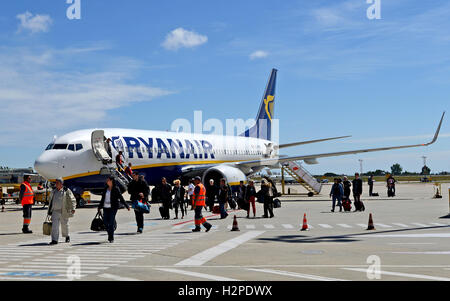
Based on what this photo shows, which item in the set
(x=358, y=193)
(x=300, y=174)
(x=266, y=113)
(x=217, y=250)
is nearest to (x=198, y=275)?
(x=217, y=250)

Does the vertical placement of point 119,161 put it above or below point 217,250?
above

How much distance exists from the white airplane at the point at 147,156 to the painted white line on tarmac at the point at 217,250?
1486 cm

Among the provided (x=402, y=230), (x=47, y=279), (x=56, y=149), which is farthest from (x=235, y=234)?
(x=56, y=149)

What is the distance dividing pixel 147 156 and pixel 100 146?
3.37 m

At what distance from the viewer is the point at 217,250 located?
457 inches

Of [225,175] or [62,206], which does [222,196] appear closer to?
[62,206]

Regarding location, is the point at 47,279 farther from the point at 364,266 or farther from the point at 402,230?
the point at 402,230

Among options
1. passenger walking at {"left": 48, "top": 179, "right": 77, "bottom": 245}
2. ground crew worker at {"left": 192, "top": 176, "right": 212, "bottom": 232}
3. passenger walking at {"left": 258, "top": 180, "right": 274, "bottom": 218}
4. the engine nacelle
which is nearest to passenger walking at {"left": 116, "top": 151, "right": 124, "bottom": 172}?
the engine nacelle

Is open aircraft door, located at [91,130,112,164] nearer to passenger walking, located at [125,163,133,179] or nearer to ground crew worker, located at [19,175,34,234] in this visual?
passenger walking, located at [125,163,133,179]

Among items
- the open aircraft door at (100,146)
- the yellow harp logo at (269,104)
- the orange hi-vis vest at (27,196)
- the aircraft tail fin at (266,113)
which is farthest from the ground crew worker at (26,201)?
the yellow harp logo at (269,104)

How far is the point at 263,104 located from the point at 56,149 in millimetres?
25531

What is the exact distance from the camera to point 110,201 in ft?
45.0

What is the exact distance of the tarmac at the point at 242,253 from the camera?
8.60 meters
